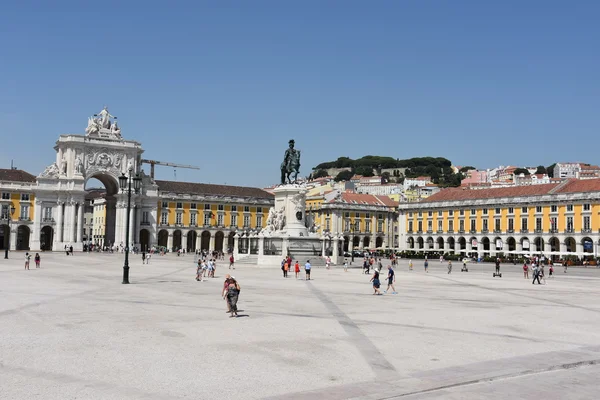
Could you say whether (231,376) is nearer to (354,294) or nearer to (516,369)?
(516,369)

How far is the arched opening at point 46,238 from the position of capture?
306 feet

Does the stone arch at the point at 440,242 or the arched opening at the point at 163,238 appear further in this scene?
the arched opening at the point at 163,238

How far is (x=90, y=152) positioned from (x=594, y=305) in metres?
84.0

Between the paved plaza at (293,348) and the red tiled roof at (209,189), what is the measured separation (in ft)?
289

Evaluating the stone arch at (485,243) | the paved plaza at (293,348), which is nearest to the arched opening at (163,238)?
the stone arch at (485,243)

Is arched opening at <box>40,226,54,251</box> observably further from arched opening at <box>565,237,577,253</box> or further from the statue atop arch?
arched opening at <box>565,237,577,253</box>

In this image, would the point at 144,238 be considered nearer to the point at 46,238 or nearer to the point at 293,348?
the point at 46,238

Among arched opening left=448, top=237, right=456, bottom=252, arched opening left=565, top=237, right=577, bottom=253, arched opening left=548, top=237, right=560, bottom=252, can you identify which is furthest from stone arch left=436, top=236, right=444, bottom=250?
arched opening left=565, top=237, right=577, bottom=253

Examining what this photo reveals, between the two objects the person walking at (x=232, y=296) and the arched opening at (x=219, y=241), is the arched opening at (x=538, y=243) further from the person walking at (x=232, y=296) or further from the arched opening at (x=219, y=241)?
the person walking at (x=232, y=296)

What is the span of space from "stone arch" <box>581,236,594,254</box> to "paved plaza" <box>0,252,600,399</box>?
63.7 meters

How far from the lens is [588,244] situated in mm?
78562

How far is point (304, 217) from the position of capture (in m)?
50.8

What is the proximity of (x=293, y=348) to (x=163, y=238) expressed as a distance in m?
96.9

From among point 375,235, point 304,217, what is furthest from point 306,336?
point 375,235
